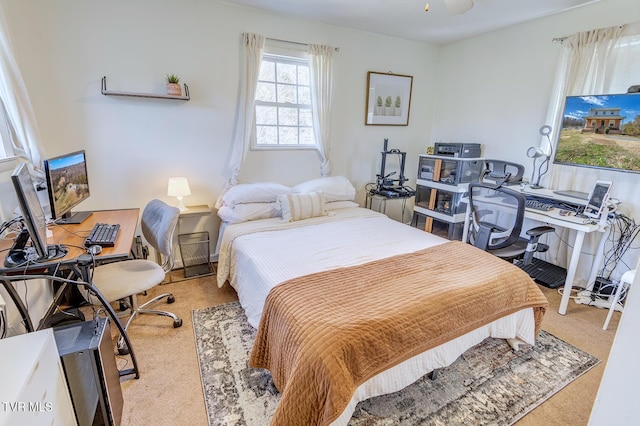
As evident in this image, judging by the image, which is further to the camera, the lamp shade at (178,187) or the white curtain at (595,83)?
the lamp shade at (178,187)

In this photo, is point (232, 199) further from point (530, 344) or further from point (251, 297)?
point (530, 344)

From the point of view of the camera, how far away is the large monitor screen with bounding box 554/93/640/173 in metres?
2.41

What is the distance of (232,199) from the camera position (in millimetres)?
2896

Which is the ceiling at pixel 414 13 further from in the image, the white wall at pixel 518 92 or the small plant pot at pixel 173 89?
the small plant pot at pixel 173 89

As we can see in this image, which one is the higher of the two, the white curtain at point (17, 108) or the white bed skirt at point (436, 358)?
the white curtain at point (17, 108)

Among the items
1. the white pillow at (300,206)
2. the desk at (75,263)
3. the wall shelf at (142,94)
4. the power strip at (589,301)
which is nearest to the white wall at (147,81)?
the wall shelf at (142,94)

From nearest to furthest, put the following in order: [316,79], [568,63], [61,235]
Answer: [61,235] < [568,63] < [316,79]

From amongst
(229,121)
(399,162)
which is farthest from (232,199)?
(399,162)

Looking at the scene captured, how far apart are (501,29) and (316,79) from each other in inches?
87.9

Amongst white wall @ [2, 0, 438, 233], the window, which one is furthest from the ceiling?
the window

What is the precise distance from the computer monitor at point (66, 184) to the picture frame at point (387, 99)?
306cm

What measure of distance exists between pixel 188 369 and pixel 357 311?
116 cm

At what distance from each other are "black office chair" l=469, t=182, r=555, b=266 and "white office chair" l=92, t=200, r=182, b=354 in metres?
2.31

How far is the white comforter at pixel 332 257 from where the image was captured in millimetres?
1546
